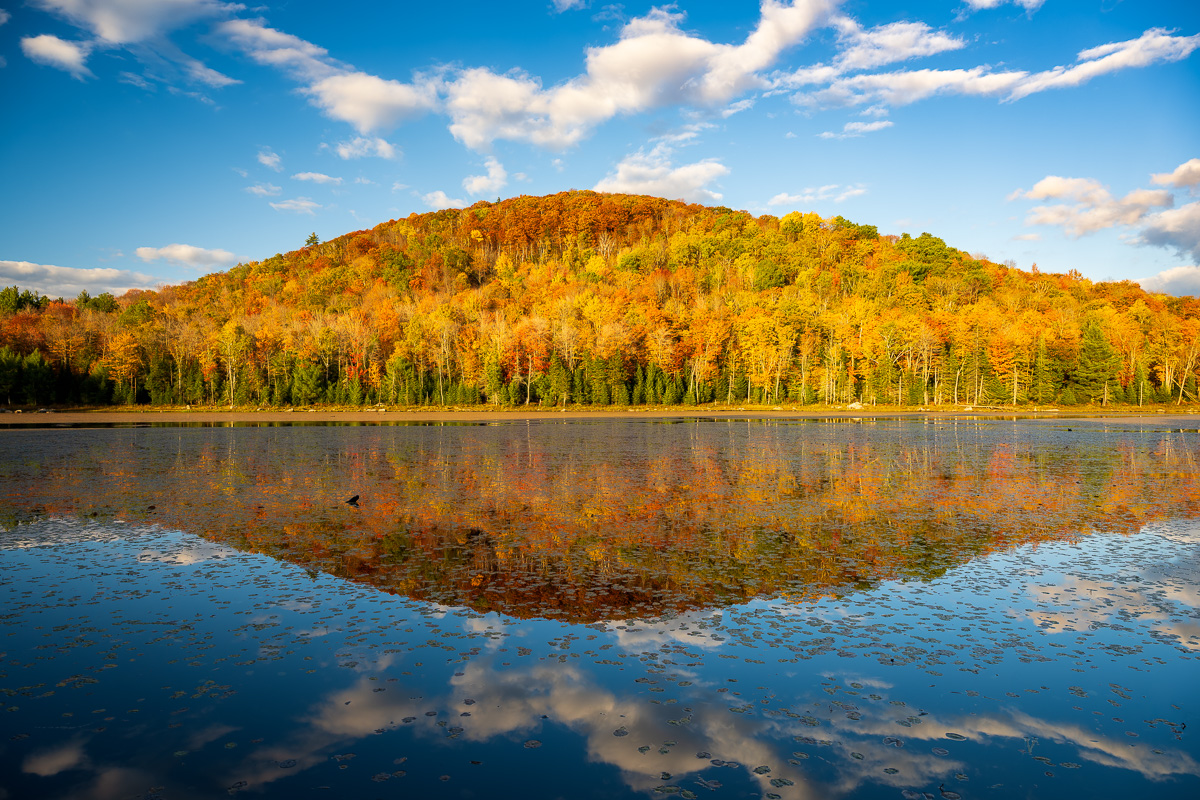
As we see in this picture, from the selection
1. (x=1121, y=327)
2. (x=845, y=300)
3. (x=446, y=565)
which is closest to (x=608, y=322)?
(x=845, y=300)

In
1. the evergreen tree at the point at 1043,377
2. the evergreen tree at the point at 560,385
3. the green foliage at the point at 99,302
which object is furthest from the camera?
the green foliage at the point at 99,302

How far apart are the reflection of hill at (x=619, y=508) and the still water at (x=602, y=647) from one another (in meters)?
0.14

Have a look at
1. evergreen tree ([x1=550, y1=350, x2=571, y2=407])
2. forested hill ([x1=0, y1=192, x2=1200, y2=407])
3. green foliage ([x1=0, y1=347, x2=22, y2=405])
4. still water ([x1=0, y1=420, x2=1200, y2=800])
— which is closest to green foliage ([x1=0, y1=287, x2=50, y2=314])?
forested hill ([x1=0, y1=192, x2=1200, y2=407])

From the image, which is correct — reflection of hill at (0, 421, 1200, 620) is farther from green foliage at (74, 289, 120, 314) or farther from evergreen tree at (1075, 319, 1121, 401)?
green foliage at (74, 289, 120, 314)

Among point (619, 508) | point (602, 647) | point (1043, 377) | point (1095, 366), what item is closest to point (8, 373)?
point (619, 508)

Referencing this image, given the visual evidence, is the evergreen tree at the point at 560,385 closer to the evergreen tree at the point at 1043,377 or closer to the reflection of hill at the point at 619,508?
the reflection of hill at the point at 619,508

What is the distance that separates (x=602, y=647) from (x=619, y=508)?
354 inches

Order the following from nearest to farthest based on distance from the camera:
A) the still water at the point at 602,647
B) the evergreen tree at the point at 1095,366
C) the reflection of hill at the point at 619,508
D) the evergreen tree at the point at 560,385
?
1. the still water at the point at 602,647
2. the reflection of hill at the point at 619,508
3. the evergreen tree at the point at 560,385
4. the evergreen tree at the point at 1095,366

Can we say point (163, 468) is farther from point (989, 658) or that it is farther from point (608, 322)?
point (608, 322)

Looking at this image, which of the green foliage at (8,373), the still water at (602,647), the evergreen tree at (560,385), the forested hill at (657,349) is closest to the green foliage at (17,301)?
the forested hill at (657,349)

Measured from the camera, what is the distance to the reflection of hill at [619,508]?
11320mm

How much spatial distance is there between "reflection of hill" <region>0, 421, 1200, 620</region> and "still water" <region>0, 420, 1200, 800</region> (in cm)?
14

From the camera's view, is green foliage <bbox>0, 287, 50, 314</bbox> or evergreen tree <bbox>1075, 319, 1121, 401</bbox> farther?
green foliage <bbox>0, 287, 50, 314</bbox>

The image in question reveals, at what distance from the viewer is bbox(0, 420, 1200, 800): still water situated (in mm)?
5852
